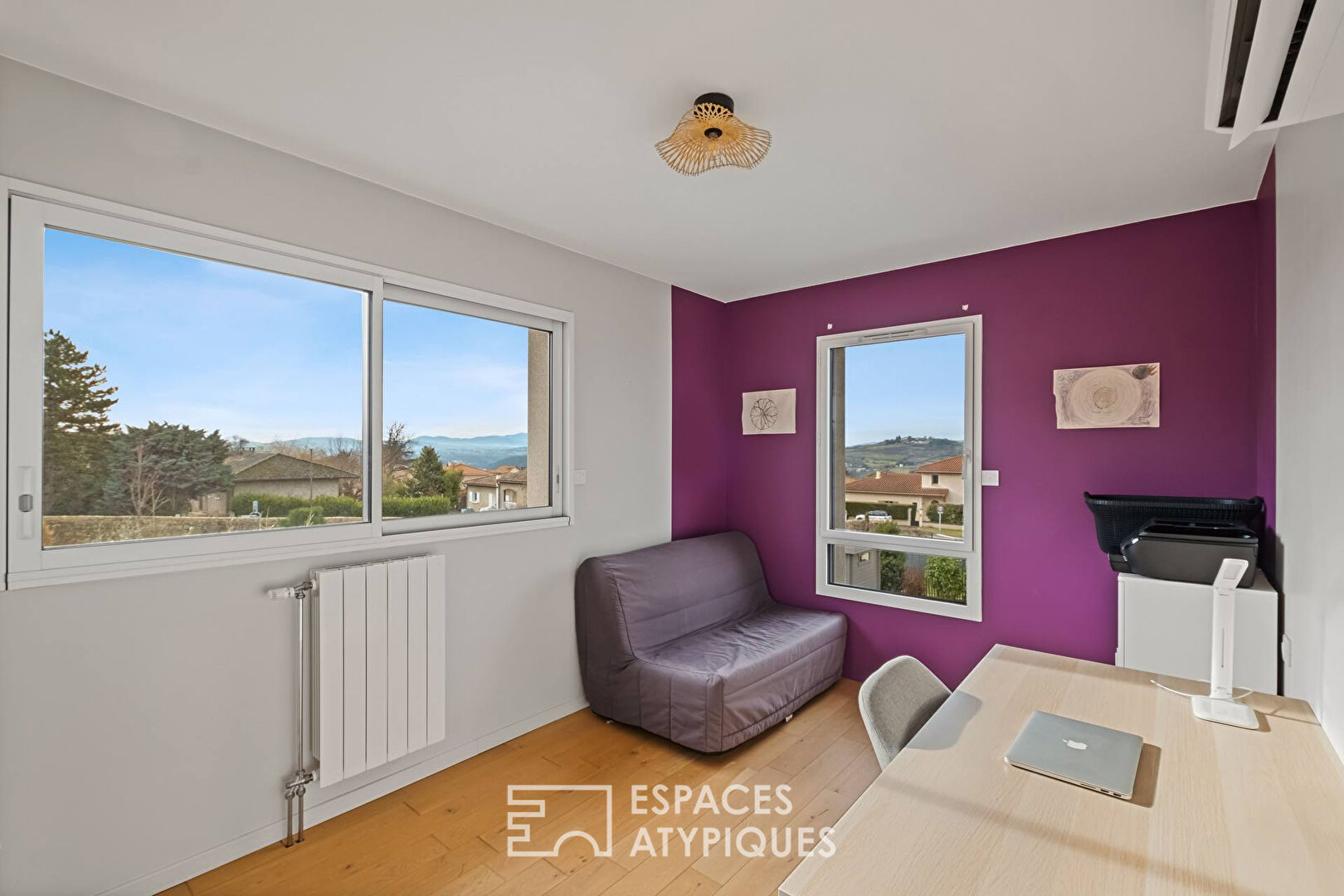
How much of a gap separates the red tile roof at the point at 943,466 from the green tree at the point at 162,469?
128 inches

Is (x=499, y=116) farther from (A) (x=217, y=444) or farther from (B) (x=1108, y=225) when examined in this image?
(B) (x=1108, y=225)

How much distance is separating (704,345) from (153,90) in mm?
2982

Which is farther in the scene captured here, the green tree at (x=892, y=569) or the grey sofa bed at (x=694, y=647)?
the green tree at (x=892, y=569)

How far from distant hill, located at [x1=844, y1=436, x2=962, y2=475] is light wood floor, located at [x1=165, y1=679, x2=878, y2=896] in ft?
4.66

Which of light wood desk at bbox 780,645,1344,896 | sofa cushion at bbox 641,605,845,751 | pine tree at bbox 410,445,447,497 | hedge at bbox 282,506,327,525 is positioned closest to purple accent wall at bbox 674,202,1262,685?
sofa cushion at bbox 641,605,845,751

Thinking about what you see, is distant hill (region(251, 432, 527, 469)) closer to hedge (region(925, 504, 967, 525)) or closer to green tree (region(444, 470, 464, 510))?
green tree (region(444, 470, 464, 510))

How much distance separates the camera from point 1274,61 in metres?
1.12

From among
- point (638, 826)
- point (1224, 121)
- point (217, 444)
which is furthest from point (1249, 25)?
point (217, 444)

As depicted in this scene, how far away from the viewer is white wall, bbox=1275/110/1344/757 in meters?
1.37

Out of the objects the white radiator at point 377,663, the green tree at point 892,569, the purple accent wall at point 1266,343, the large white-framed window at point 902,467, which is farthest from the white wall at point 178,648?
the purple accent wall at point 1266,343

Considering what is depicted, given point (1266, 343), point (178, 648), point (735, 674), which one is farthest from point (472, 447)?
point (1266, 343)

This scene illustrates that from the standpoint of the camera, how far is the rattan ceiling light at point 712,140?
69.6 inches

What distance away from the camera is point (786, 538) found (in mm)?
4027

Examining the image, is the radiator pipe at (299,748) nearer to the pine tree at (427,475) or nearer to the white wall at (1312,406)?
the pine tree at (427,475)
